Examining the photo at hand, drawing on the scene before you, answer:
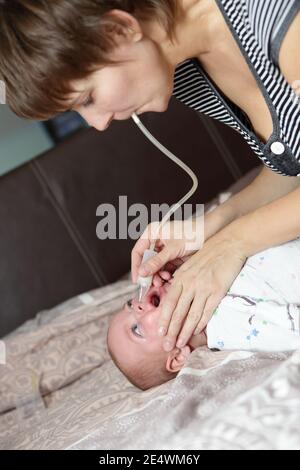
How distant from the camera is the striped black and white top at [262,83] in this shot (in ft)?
3.82

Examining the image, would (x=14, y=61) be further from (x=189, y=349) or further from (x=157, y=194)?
(x=157, y=194)

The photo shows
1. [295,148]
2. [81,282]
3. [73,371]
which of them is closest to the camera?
[295,148]

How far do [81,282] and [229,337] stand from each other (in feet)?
3.08

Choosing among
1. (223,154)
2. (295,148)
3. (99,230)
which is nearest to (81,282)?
(99,230)

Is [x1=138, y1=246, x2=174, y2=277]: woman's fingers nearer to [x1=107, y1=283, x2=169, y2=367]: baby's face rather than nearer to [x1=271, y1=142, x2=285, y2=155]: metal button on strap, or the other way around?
[x1=107, y1=283, x2=169, y2=367]: baby's face

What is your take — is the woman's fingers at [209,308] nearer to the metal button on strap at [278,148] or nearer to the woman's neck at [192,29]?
the metal button on strap at [278,148]

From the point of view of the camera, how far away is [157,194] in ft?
8.01

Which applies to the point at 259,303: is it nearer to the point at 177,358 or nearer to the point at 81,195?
the point at 177,358

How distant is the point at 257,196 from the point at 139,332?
0.41 m

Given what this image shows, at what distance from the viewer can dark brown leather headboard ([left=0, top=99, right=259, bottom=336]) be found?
2223mm

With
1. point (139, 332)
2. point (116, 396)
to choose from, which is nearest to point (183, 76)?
point (139, 332)

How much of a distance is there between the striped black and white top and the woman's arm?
181 millimetres

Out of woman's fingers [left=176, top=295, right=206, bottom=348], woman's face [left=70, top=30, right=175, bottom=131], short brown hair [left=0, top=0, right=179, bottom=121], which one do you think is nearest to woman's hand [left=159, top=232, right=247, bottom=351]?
woman's fingers [left=176, top=295, right=206, bottom=348]

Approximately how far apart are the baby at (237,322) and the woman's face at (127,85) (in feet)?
1.31
